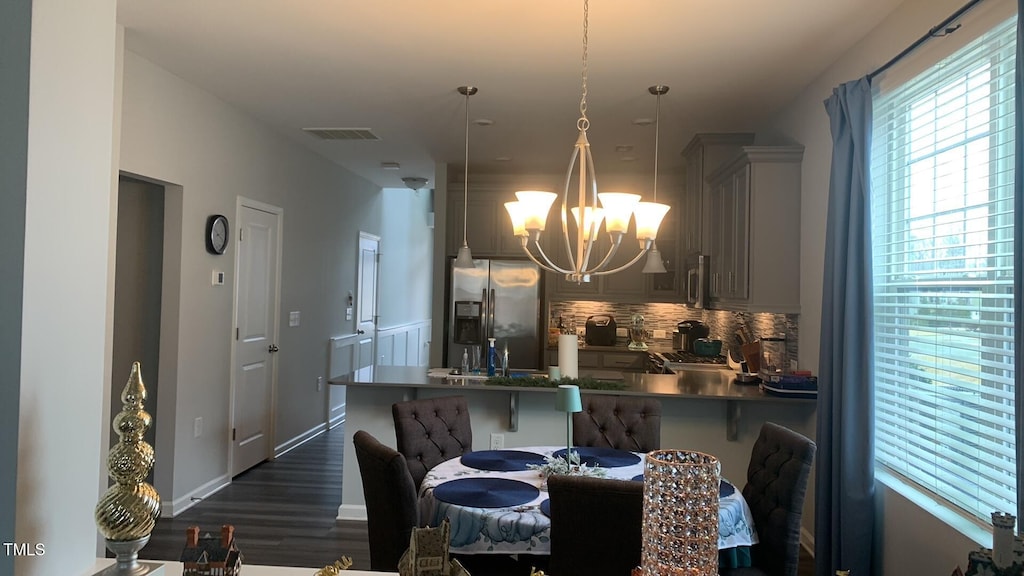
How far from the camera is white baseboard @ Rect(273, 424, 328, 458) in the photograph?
5.51 metres

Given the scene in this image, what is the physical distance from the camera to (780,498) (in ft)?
7.52

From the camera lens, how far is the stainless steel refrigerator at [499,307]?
6.20m

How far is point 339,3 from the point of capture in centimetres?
294

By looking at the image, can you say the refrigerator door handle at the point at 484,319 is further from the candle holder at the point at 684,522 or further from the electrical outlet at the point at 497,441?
the candle holder at the point at 684,522

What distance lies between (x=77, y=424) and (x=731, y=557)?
2026mm

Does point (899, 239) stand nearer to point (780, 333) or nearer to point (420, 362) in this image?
point (780, 333)

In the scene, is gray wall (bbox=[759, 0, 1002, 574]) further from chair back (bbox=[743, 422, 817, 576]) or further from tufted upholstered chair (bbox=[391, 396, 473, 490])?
tufted upholstered chair (bbox=[391, 396, 473, 490])

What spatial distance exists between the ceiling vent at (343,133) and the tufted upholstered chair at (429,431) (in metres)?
2.88

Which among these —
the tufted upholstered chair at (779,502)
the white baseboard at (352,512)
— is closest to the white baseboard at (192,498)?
the white baseboard at (352,512)

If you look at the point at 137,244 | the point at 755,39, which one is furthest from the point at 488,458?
the point at 137,244

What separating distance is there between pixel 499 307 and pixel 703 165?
7.62 feet

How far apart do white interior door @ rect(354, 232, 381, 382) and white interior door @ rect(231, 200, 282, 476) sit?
6.19 feet

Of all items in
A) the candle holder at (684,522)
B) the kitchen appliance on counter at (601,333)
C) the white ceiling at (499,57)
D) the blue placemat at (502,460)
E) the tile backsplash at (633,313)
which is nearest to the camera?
the candle holder at (684,522)

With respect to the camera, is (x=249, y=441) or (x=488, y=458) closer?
(x=488, y=458)
